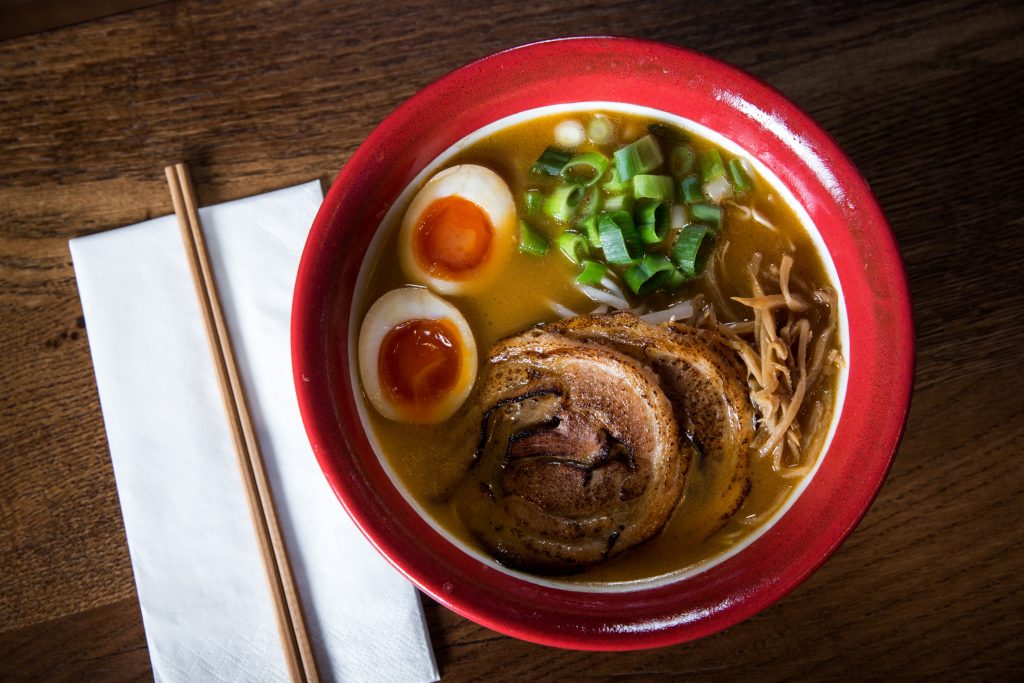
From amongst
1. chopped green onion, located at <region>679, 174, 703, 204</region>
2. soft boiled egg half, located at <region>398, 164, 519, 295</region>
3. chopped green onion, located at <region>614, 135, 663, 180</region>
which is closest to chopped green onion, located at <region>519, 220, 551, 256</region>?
soft boiled egg half, located at <region>398, 164, 519, 295</region>

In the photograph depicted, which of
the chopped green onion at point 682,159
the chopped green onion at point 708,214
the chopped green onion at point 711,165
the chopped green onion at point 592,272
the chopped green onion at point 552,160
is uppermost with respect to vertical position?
the chopped green onion at point 552,160

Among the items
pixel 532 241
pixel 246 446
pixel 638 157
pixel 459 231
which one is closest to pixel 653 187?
A: pixel 638 157

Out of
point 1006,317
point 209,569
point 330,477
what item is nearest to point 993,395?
point 1006,317

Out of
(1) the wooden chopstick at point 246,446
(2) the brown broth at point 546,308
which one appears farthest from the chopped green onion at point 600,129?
(1) the wooden chopstick at point 246,446

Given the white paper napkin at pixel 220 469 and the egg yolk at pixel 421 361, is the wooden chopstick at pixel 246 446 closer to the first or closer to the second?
the white paper napkin at pixel 220 469

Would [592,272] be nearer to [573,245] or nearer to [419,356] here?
[573,245]

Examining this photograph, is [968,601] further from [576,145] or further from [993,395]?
[576,145]

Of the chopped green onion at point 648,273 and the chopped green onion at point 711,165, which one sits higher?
the chopped green onion at point 711,165
